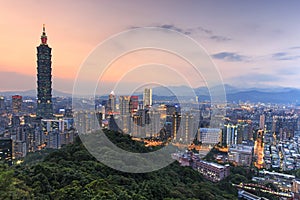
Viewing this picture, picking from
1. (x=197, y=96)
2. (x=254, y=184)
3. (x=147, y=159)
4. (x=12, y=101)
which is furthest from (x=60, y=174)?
(x=12, y=101)

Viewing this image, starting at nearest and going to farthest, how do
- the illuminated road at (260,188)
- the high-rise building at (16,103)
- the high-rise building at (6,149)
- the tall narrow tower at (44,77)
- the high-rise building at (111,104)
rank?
the high-rise building at (111,104), the illuminated road at (260,188), the high-rise building at (6,149), the high-rise building at (16,103), the tall narrow tower at (44,77)

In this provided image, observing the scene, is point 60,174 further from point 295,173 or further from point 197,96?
point 295,173

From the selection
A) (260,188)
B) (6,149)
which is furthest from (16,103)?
(260,188)

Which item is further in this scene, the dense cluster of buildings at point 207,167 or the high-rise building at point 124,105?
the dense cluster of buildings at point 207,167

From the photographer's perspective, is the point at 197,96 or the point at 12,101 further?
the point at 12,101

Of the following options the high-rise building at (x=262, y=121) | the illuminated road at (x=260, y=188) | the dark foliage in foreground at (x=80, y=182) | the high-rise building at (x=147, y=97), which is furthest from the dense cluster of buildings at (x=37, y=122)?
the high-rise building at (x=262, y=121)

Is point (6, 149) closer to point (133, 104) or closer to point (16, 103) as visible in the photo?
point (133, 104)

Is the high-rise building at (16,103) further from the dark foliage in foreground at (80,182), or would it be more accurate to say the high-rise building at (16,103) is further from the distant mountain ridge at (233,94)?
the dark foliage in foreground at (80,182)

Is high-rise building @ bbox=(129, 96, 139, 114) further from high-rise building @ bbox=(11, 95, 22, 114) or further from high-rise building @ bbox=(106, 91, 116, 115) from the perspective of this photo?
high-rise building @ bbox=(11, 95, 22, 114)

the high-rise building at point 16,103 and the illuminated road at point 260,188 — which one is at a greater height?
the high-rise building at point 16,103
